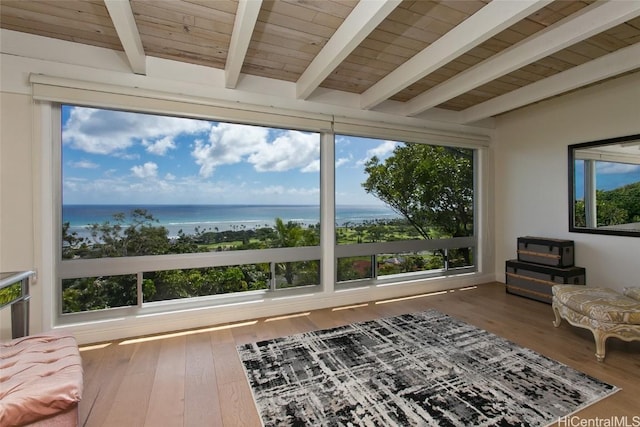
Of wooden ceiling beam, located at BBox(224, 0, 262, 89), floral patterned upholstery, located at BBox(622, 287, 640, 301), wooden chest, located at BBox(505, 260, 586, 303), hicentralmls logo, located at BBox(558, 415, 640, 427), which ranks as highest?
wooden ceiling beam, located at BBox(224, 0, 262, 89)

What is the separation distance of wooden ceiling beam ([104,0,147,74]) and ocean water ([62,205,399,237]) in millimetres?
1278

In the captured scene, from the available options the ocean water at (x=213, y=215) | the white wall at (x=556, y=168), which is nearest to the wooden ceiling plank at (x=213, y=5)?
the ocean water at (x=213, y=215)

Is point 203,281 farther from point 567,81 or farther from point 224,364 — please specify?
point 567,81

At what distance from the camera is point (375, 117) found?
377 cm

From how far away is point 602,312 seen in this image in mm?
2334

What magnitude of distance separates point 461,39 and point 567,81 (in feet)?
5.60

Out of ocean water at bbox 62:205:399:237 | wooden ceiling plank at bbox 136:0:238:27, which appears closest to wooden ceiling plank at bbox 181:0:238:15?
wooden ceiling plank at bbox 136:0:238:27

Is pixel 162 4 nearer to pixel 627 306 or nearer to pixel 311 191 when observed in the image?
pixel 311 191

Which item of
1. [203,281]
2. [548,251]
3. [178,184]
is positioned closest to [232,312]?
[203,281]

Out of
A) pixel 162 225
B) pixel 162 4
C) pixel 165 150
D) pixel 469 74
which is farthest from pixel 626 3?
pixel 162 225

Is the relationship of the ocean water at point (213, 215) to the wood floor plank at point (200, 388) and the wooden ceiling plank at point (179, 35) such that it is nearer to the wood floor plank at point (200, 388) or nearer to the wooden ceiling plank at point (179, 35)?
the wood floor plank at point (200, 388)

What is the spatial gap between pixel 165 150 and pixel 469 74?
3137 millimetres

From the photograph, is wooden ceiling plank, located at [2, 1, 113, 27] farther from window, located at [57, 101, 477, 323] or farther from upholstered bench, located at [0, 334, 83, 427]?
upholstered bench, located at [0, 334, 83, 427]

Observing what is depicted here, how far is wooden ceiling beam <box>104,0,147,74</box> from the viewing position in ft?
5.94
